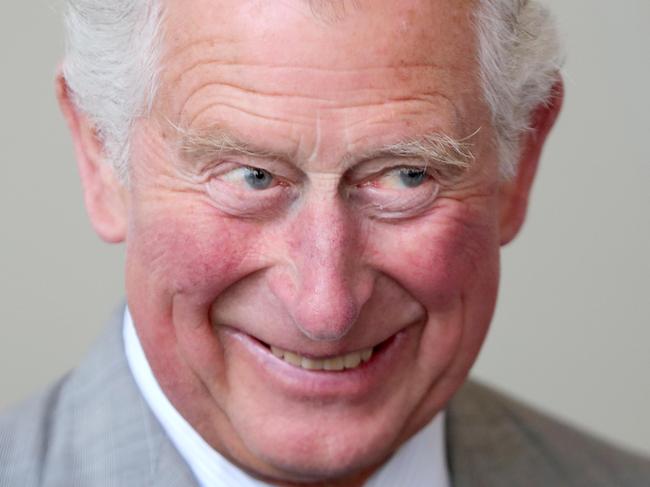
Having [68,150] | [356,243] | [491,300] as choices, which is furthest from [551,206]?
[356,243]

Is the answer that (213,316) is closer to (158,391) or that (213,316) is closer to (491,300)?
(158,391)

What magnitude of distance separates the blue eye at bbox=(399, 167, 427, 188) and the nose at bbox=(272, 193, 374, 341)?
97 millimetres

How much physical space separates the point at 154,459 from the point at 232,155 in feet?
1.56

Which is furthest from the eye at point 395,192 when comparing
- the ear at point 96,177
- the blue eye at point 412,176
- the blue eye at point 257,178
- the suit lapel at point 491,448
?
the suit lapel at point 491,448

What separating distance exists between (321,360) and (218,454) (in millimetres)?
227

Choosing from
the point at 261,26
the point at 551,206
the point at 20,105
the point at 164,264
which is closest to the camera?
the point at 261,26

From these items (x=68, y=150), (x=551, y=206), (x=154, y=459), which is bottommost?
(x=551, y=206)

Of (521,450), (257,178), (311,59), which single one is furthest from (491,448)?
(311,59)

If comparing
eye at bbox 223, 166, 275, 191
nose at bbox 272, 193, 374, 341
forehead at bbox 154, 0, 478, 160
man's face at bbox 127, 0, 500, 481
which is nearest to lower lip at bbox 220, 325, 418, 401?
man's face at bbox 127, 0, 500, 481

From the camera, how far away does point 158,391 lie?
8.20 feet

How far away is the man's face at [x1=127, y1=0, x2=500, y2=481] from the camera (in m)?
2.19

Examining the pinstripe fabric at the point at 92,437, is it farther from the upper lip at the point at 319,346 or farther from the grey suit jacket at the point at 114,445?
the upper lip at the point at 319,346

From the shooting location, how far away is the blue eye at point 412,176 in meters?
2.29

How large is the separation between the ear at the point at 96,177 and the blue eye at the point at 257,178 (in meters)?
0.26
